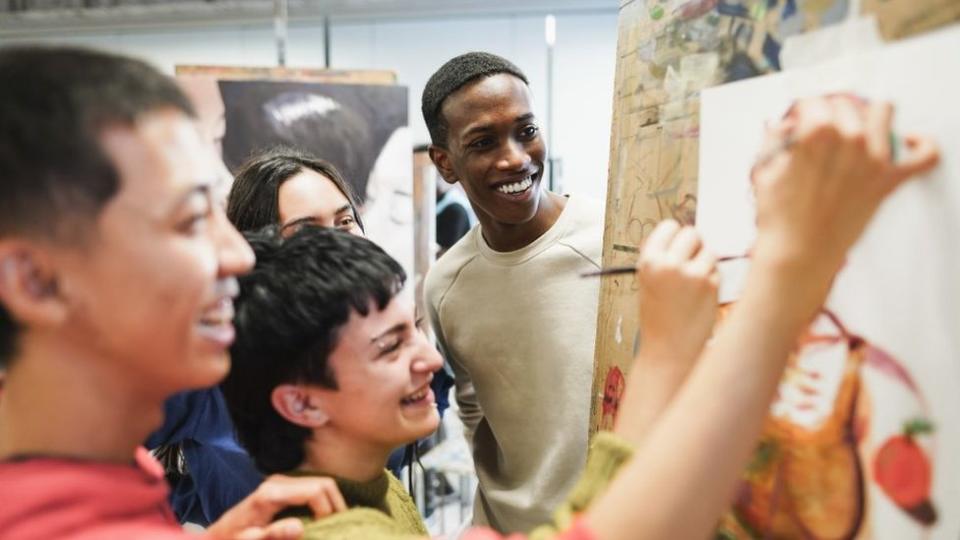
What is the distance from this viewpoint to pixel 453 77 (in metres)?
1.44

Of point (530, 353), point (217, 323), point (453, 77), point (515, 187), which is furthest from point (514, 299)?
point (217, 323)

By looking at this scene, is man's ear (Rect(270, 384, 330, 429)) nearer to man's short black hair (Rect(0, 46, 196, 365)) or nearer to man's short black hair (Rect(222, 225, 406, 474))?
man's short black hair (Rect(222, 225, 406, 474))

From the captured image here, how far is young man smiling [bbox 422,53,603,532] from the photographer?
51.0 inches

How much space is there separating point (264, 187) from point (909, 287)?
0.99m

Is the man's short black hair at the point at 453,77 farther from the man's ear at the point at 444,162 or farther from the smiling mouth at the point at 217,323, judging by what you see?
the smiling mouth at the point at 217,323

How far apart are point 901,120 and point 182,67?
1.95 metres

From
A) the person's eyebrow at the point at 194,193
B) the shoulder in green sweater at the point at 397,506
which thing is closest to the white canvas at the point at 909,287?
the shoulder in green sweater at the point at 397,506

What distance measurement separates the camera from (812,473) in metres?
0.65

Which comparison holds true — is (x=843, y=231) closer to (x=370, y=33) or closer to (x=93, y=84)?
(x=93, y=84)

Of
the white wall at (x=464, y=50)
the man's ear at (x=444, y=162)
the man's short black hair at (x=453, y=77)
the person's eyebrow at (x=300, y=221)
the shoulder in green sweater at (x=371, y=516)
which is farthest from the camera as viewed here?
the white wall at (x=464, y=50)

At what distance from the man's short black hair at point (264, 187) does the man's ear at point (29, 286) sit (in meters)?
0.69

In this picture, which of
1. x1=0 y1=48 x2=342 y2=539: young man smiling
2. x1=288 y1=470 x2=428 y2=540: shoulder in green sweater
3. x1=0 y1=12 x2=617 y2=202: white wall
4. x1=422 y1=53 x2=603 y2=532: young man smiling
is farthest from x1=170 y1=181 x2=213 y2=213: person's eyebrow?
x1=0 y1=12 x2=617 y2=202: white wall

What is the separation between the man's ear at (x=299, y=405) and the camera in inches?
30.3

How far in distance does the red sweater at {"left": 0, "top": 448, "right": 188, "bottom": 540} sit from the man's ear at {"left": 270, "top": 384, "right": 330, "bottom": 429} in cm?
22
